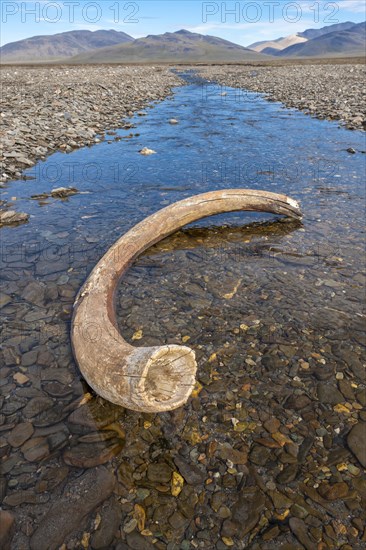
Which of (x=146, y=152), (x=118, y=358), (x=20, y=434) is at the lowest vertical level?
(x=20, y=434)

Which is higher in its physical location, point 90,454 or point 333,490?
point 90,454

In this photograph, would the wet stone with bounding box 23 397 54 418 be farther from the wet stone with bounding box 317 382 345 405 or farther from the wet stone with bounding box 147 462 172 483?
the wet stone with bounding box 317 382 345 405

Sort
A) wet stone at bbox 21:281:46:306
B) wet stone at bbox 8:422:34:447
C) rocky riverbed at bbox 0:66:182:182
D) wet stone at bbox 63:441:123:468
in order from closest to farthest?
wet stone at bbox 63:441:123:468 → wet stone at bbox 8:422:34:447 → wet stone at bbox 21:281:46:306 → rocky riverbed at bbox 0:66:182:182

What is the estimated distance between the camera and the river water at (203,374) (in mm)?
2809

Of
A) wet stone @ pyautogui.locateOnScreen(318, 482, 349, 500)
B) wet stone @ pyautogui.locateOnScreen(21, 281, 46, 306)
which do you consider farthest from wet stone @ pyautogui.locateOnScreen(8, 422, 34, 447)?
wet stone @ pyautogui.locateOnScreen(318, 482, 349, 500)

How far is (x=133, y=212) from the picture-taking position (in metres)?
8.40

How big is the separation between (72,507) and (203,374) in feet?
6.06

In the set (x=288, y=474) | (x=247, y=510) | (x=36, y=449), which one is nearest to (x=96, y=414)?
(x=36, y=449)

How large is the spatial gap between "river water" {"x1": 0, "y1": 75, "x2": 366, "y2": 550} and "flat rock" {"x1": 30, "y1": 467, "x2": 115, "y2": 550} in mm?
22

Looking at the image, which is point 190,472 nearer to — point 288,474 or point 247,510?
point 247,510

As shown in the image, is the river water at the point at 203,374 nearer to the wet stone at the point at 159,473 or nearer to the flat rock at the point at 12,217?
the wet stone at the point at 159,473

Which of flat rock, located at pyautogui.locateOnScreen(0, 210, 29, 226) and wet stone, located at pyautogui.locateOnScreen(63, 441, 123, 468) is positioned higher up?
flat rock, located at pyautogui.locateOnScreen(0, 210, 29, 226)

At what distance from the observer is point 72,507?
281 centimetres

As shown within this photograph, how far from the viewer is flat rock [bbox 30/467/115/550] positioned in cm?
263
